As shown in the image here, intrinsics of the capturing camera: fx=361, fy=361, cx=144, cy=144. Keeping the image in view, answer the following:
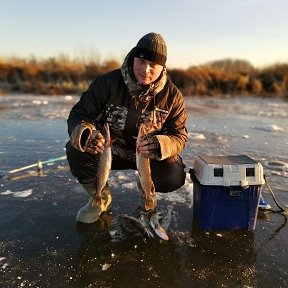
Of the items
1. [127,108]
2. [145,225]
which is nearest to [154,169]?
[145,225]

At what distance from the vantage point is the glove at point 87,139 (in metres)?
3.10

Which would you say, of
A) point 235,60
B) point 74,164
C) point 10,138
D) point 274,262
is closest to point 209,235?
point 274,262

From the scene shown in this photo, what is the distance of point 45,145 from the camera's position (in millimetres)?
6984

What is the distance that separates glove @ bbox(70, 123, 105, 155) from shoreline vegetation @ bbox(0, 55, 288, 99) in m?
18.3

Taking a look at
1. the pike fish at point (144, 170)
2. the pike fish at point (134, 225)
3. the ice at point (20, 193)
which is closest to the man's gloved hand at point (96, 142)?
the pike fish at point (144, 170)

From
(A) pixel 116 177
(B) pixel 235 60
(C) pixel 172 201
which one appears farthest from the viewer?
(B) pixel 235 60

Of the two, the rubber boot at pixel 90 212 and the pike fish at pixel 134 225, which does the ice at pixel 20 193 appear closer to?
the rubber boot at pixel 90 212

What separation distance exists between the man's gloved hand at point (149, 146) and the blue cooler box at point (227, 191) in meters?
0.49

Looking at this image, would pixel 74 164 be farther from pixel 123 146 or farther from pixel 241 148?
pixel 241 148

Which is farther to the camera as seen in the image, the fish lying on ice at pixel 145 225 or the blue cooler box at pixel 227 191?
the fish lying on ice at pixel 145 225

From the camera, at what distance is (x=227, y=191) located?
3.24 m

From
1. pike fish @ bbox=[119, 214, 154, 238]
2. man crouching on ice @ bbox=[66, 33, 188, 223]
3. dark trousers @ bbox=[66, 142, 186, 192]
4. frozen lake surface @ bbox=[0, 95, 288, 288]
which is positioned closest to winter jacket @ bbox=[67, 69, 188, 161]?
man crouching on ice @ bbox=[66, 33, 188, 223]

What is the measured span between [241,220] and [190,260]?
730mm

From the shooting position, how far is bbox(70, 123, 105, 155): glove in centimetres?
310
